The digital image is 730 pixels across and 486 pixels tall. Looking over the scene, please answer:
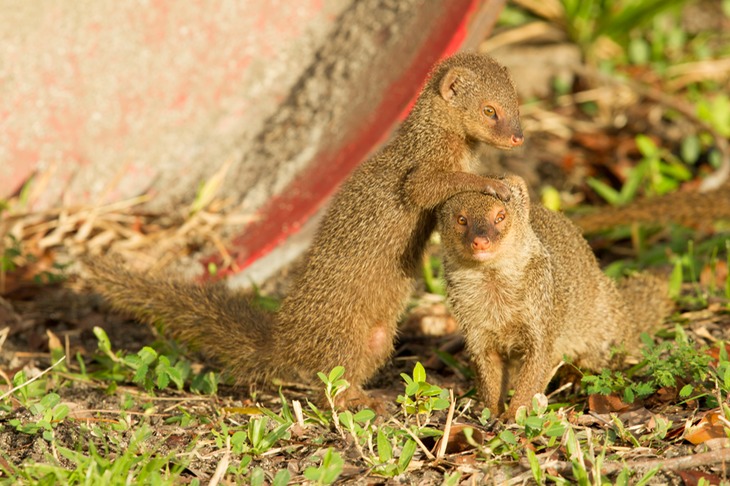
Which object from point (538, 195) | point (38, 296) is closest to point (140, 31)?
point (38, 296)

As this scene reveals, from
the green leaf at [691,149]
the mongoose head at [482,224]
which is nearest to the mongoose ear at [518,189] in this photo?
the mongoose head at [482,224]

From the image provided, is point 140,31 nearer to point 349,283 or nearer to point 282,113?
point 282,113

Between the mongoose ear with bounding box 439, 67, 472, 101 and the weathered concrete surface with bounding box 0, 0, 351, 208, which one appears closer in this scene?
the mongoose ear with bounding box 439, 67, 472, 101

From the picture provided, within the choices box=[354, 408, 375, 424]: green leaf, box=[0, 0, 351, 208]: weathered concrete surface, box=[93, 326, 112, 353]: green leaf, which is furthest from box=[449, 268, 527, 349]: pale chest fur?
box=[0, 0, 351, 208]: weathered concrete surface

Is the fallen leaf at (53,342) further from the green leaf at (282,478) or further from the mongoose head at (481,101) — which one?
the mongoose head at (481,101)

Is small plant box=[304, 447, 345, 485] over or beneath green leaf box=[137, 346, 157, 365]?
over

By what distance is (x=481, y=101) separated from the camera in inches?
122

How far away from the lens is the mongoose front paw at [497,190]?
2.89 metres

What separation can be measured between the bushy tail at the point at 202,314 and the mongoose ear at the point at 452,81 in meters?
1.01

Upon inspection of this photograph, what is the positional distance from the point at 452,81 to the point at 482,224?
Result: 587 mm

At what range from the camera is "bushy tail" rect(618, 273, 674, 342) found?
3604mm

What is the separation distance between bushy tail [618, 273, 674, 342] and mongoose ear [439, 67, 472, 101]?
3.55 feet

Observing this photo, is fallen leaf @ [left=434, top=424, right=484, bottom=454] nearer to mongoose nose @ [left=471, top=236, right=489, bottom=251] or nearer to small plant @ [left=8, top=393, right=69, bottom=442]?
mongoose nose @ [left=471, top=236, right=489, bottom=251]

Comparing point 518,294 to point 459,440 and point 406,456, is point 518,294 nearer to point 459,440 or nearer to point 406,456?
point 459,440
